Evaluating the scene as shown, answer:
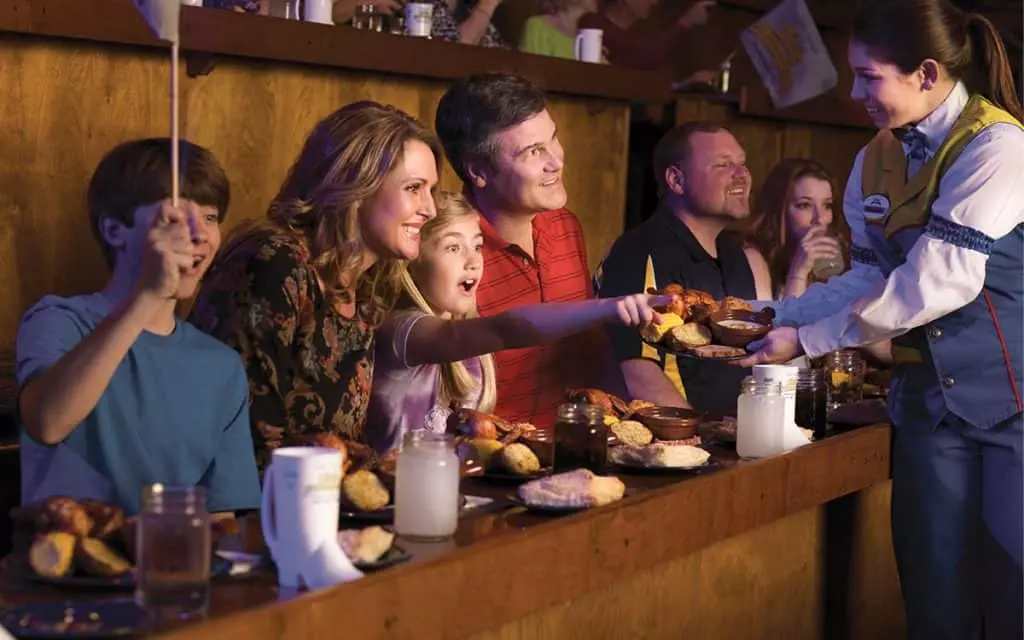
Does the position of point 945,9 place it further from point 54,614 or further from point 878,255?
point 54,614

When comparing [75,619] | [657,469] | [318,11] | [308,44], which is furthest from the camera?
[318,11]

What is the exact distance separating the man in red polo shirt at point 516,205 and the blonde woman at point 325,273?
50 centimetres

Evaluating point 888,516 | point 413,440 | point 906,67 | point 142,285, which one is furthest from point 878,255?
point 142,285

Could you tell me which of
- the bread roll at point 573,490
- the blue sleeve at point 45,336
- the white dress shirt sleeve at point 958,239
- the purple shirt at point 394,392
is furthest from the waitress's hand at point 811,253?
the blue sleeve at point 45,336

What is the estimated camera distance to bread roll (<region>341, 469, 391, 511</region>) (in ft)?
6.85

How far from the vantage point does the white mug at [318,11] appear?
430 centimetres

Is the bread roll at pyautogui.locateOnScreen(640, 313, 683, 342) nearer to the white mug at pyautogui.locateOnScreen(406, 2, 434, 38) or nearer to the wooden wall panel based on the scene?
the wooden wall panel

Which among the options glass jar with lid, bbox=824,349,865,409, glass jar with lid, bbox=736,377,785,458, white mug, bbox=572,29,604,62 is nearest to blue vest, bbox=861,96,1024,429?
glass jar with lid, bbox=824,349,865,409

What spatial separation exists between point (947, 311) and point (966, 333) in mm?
92

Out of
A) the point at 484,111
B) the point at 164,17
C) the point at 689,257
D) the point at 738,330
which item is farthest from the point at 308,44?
the point at 164,17

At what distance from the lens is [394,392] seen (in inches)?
116

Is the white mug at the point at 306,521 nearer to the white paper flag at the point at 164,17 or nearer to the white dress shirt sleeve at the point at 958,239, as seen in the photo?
the white paper flag at the point at 164,17

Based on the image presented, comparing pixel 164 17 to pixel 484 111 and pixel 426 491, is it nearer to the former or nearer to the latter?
pixel 426 491

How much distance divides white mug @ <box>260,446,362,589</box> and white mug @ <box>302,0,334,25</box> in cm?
274
